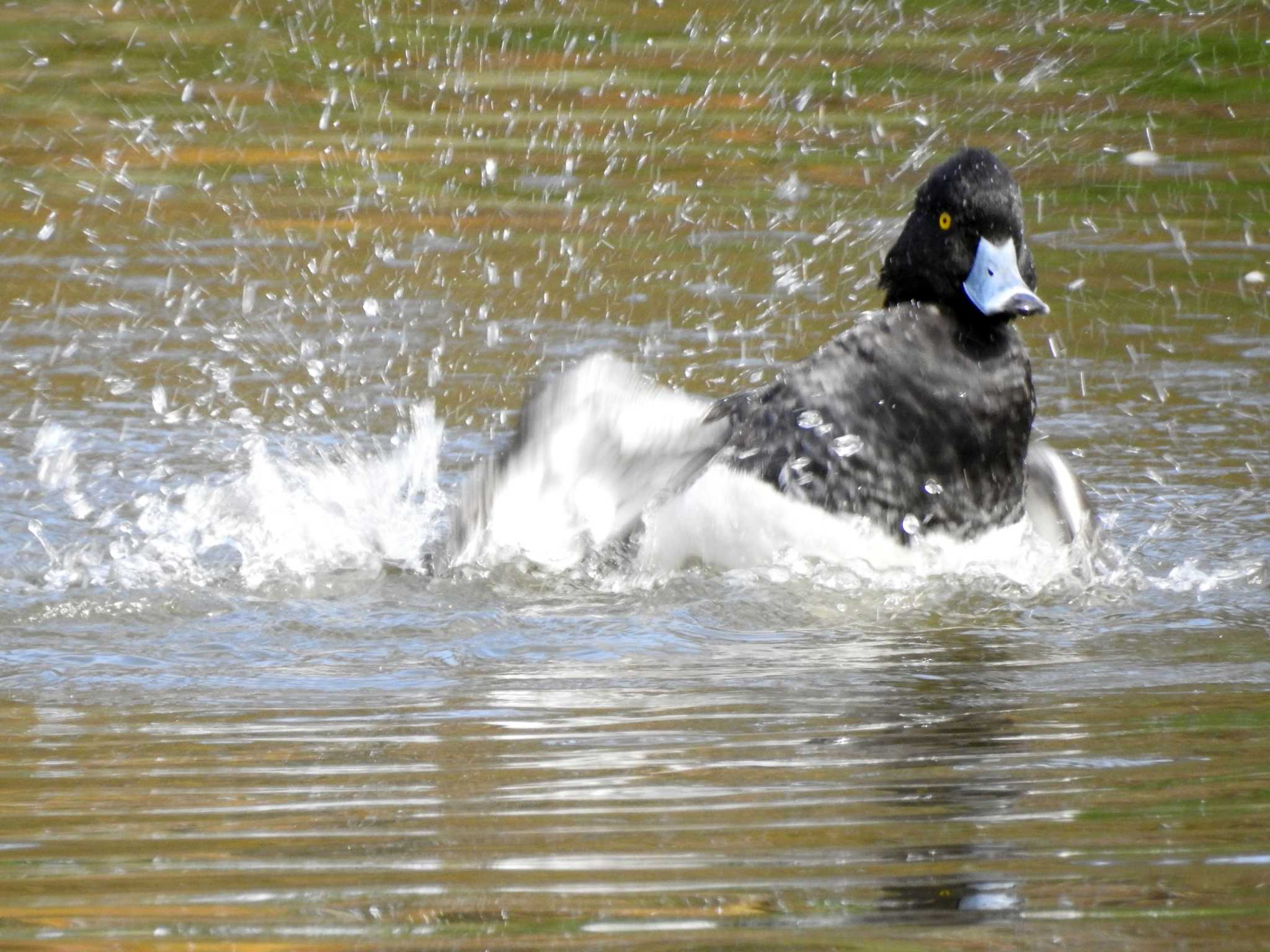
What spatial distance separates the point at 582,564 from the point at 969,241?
1.23 meters

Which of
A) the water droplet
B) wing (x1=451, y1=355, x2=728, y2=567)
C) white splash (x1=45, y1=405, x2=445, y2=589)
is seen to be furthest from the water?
the water droplet

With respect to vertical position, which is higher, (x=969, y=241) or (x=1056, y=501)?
(x=969, y=241)

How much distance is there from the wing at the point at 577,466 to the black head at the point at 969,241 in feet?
2.15

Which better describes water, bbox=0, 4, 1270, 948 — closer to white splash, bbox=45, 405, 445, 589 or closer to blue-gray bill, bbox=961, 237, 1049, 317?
white splash, bbox=45, 405, 445, 589

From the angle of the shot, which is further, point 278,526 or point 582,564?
point 278,526

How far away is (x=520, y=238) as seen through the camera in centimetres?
895

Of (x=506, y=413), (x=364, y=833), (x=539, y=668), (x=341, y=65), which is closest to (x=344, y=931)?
(x=364, y=833)

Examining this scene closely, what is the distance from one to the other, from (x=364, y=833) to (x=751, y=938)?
679 millimetres

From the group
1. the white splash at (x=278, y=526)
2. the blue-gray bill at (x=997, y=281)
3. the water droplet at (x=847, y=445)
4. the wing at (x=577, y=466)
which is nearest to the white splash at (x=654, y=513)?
the wing at (x=577, y=466)

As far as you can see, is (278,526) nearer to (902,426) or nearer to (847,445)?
(847,445)

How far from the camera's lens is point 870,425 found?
481 cm

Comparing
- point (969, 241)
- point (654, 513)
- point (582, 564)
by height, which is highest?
point (969, 241)

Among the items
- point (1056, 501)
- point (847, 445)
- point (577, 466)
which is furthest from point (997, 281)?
point (577, 466)

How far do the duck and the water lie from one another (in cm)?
16
